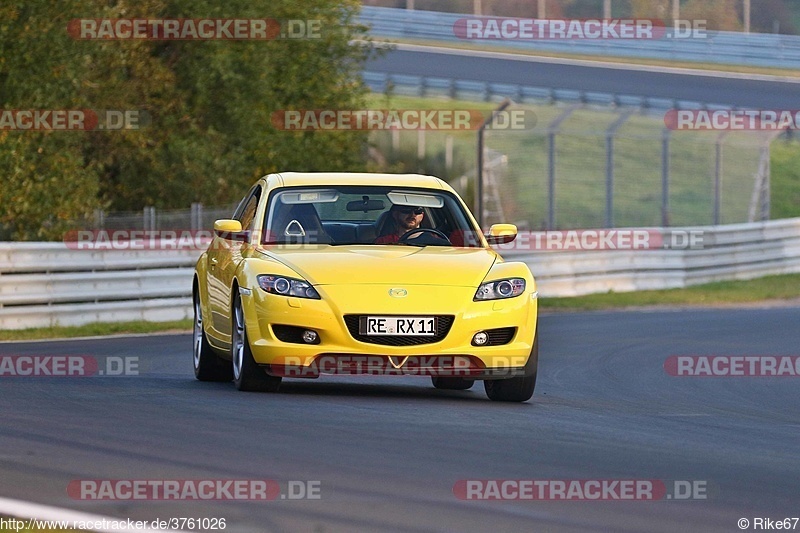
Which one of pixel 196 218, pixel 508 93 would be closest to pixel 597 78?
pixel 508 93

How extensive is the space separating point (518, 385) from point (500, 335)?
1.50 ft

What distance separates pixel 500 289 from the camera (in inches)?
413

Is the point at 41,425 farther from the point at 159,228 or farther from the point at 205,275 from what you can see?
the point at 159,228

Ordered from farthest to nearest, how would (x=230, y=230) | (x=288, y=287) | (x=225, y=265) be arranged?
(x=225, y=265) < (x=230, y=230) < (x=288, y=287)

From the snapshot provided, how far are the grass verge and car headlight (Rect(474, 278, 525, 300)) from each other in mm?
13823

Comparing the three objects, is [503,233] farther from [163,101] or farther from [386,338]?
[163,101]

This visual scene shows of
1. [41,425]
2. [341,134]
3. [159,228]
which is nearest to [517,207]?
[341,134]

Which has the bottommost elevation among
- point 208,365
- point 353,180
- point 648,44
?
point 648,44

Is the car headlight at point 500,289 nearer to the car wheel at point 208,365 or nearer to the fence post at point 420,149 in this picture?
the car wheel at point 208,365

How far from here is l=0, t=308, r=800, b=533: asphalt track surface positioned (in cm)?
629

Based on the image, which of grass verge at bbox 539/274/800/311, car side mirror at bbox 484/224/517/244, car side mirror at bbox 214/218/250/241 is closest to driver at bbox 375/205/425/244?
car side mirror at bbox 484/224/517/244

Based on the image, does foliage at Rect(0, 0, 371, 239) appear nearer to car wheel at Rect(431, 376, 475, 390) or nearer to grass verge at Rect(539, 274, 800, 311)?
grass verge at Rect(539, 274, 800, 311)

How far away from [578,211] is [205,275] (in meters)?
32.2

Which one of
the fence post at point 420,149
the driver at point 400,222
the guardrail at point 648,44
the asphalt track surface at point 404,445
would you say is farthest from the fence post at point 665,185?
the fence post at point 420,149
